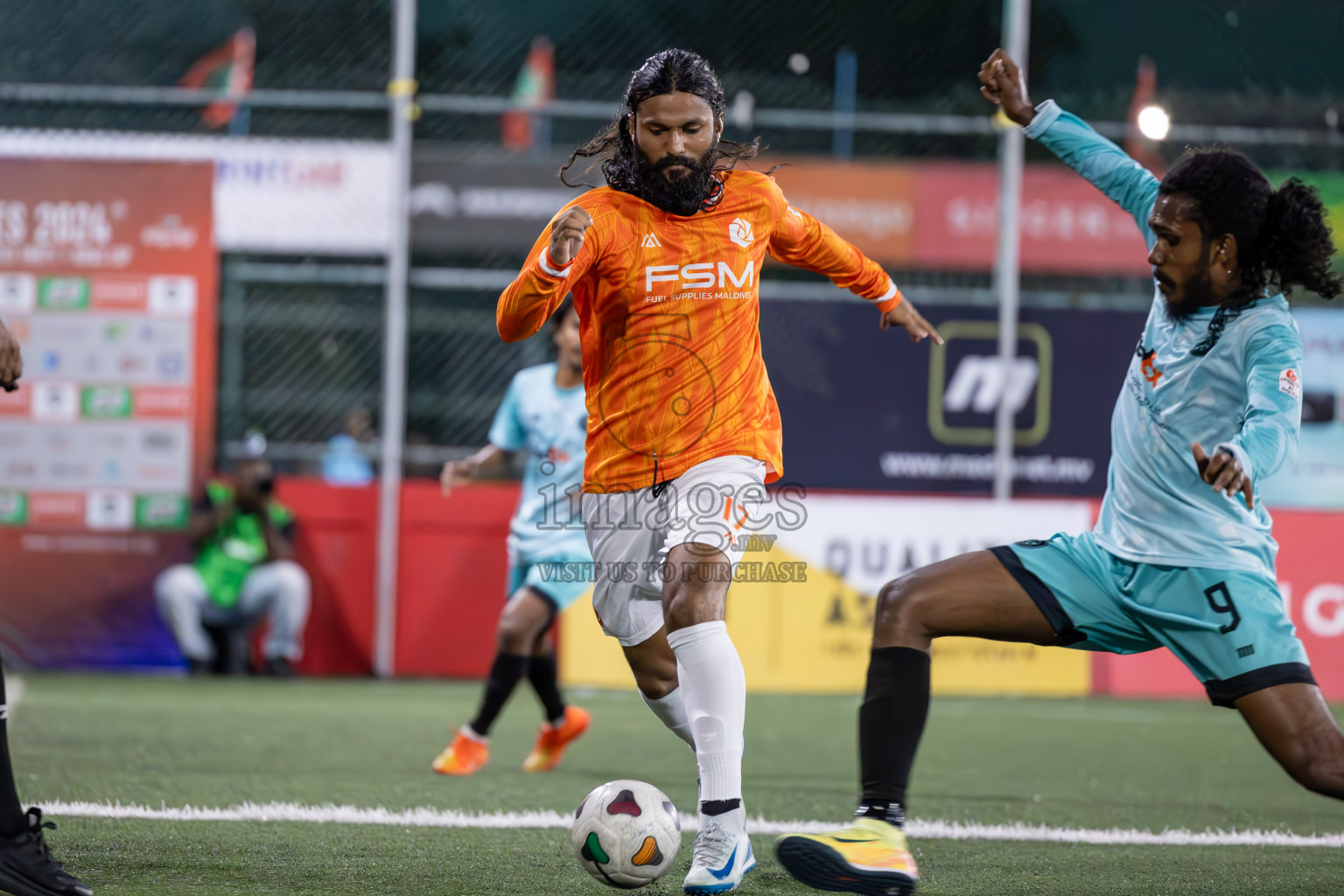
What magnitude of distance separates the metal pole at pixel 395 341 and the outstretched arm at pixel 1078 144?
22.7 ft

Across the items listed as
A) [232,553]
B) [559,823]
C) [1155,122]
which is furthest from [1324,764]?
[232,553]

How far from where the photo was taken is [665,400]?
13.6 feet

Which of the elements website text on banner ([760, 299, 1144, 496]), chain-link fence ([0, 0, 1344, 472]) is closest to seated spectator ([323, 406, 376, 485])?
chain-link fence ([0, 0, 1344, 472])

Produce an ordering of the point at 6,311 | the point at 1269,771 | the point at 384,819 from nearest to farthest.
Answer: the point at 384,819 → the point at 1269,771 → the point at 6,311

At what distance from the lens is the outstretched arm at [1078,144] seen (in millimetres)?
4227

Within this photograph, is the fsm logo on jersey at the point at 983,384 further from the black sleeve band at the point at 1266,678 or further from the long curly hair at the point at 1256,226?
the black sleeve band at the point at 1266,678

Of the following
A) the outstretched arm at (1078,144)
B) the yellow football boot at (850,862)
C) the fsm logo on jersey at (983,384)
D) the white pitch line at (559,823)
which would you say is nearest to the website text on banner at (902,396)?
the fsm logo on jersey at (983,384)

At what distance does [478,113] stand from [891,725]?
8.85 m

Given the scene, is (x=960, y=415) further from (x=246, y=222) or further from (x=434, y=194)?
(x=246, y=222)

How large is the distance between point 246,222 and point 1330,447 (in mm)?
8176

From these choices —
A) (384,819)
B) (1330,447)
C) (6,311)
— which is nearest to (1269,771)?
(384,819)

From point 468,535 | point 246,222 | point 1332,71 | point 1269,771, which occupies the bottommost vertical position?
point 1269,771

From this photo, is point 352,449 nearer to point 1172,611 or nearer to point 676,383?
point 676,383

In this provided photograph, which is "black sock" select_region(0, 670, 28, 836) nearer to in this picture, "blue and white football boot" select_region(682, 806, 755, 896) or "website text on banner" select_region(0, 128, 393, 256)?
"blue and white football boot" select_region(682, 806, 755, 896)
